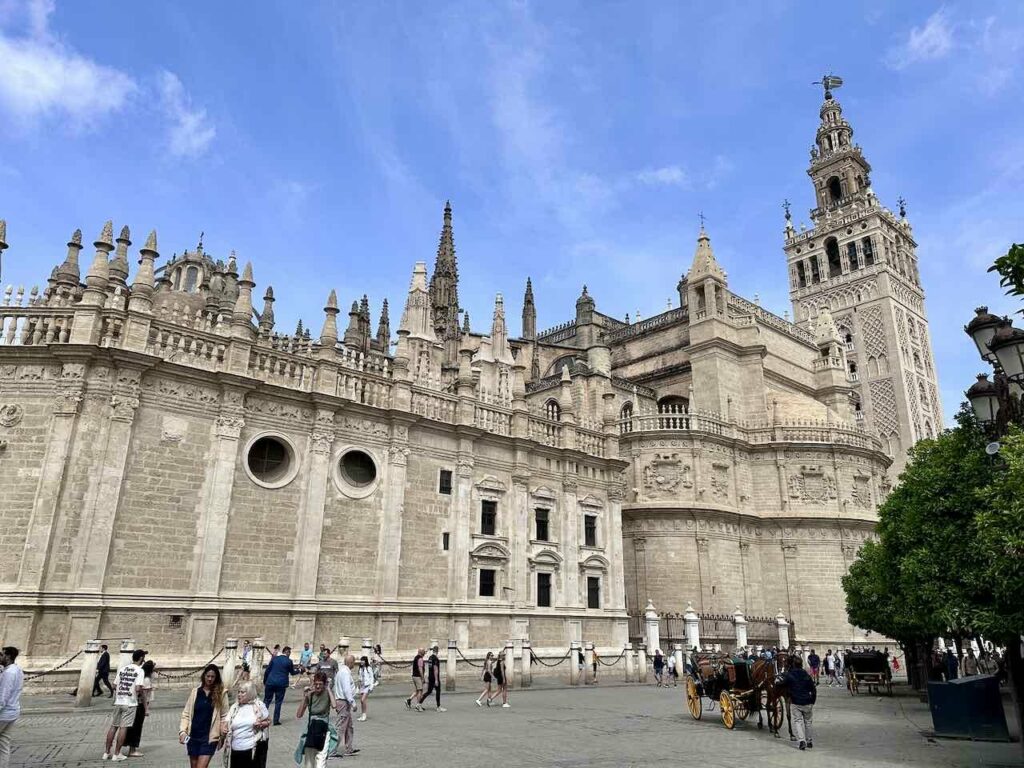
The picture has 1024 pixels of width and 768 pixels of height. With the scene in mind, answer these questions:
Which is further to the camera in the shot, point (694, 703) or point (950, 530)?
point (694, 703)

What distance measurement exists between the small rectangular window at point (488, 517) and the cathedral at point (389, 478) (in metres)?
0.07

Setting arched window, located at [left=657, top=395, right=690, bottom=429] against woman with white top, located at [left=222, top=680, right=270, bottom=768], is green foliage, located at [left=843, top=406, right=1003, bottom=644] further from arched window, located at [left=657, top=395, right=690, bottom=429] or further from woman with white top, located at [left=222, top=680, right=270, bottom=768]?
arched window, located at [left=657, top=395, right=690, bottom=429]

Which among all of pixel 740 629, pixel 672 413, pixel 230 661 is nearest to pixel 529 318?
pixel 672 413

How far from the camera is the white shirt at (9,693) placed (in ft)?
24.2

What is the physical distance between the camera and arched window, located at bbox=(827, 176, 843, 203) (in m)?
67.7

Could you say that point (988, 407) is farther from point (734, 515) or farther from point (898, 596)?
point (734, 515)

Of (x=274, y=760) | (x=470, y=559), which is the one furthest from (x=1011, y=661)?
(x=470, y=559)

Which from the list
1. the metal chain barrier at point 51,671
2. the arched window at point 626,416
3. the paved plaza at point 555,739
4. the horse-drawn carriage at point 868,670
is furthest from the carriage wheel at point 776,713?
the arched window at point 626,416

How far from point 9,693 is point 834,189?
74319 mm

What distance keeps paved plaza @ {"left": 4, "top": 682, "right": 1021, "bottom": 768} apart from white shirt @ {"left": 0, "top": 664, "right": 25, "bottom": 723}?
1618mm

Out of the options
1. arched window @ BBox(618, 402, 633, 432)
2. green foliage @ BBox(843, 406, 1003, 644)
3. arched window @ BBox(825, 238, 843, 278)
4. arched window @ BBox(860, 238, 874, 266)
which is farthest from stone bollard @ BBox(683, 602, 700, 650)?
arched window @ BBox(825, 238, 843, 278)

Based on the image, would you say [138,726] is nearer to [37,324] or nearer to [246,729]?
[246,729]

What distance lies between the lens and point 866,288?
198 feet

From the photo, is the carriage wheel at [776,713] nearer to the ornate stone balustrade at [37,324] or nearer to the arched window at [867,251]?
the ornate stone balustrade at [37,324]
